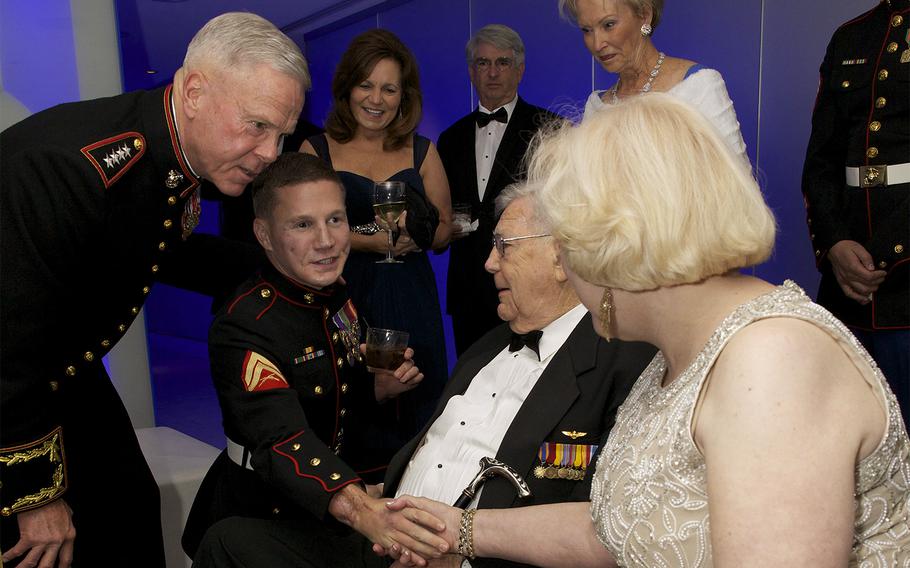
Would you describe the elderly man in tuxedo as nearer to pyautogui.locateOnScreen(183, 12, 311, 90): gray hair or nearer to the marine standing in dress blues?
pyautogui.locateOnScreen(183, 12, 311, 90): gray hair

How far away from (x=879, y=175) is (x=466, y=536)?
1.71 meters

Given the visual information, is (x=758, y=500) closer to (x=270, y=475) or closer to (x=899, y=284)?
(x=270, y=475)

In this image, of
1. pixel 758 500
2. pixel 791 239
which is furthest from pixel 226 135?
pixel 791 239

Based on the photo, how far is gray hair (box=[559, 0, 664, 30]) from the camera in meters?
2.59

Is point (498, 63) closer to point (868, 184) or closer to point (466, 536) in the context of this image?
point (868, 184)

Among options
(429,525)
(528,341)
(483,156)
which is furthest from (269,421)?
(483,156)

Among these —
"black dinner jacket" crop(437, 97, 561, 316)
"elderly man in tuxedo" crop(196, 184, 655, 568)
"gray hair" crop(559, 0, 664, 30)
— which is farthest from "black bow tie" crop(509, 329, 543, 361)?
"black dinner jacket" crop(437, 97, 561, 316)

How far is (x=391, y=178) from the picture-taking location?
3.09 m

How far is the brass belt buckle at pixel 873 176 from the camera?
2.43 meters

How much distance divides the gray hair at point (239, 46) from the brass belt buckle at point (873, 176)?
175cm

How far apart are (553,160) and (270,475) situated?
114 centimetres

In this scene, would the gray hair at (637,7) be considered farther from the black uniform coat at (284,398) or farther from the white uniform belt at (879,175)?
the black uniform coat at (284,398)

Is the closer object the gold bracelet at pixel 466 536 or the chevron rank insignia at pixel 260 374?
the gold bracelet at pixel 466 536

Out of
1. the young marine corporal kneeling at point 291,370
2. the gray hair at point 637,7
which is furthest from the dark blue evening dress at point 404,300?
the gray hair at point 637,7
